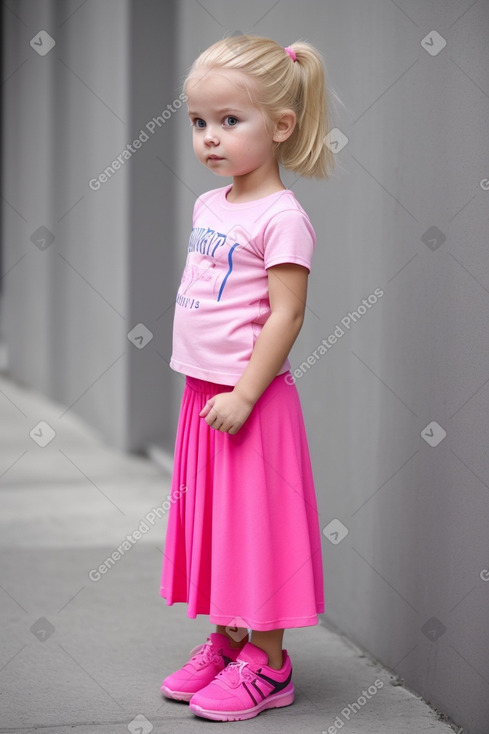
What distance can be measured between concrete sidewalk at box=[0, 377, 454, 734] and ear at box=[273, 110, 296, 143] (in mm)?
1354

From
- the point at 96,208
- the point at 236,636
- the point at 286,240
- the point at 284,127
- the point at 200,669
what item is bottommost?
the point at 200,669

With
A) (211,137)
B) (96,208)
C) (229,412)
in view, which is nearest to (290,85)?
(211,137)

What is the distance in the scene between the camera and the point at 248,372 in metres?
2.50

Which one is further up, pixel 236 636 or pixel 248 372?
pixel 248 372

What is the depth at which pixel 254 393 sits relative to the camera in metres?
2.50

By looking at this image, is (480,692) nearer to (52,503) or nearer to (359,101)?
(359,101)

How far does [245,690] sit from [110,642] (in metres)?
0.66

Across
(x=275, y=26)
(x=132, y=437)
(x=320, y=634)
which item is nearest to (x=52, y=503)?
(x=132, y=437)

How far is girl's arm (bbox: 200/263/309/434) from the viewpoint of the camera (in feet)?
8.19

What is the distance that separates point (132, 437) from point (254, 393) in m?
3.60

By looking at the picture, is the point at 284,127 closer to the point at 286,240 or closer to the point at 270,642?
the point at 286,240

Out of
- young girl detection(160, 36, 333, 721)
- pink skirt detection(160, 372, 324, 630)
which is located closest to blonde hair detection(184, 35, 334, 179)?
young girl detection(160, 36, 333, 721)

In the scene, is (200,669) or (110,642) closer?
(200,669)

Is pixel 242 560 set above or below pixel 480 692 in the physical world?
below
